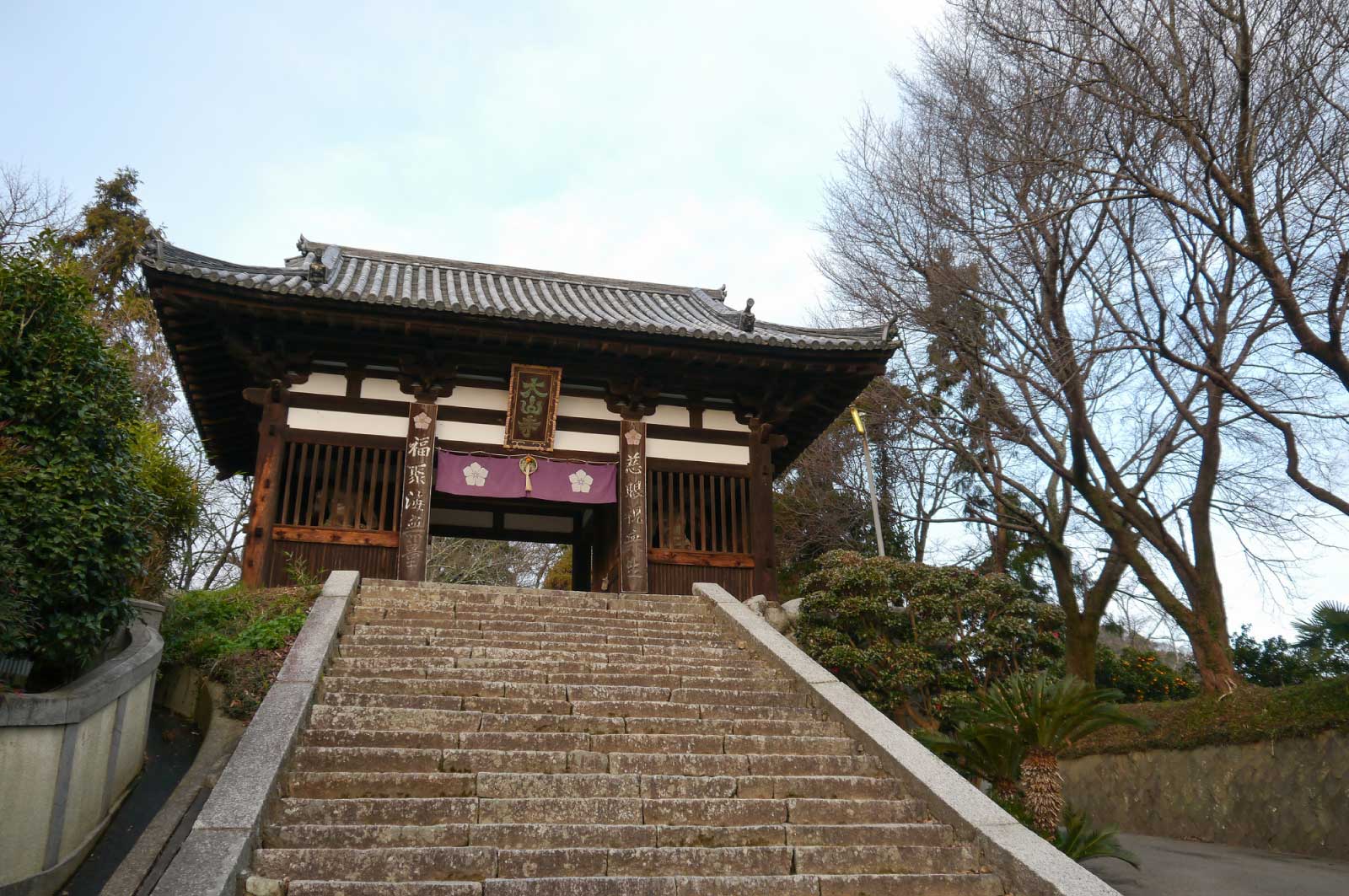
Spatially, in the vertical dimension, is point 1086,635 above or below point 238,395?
below

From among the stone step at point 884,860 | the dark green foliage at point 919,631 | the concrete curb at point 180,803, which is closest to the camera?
the stone step at point 884,860

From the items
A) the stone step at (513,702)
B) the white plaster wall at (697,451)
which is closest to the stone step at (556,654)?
the stone step at (513,702)

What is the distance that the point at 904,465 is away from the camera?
2275 cm

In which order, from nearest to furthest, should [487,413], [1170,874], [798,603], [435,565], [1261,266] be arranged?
[1170,874] → [1261,266] → [798,603] → [487,413] → [435,565]

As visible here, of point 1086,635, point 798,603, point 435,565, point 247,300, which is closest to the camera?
point 247,300

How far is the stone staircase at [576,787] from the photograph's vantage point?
186 inches

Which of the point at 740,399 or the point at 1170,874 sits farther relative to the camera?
the point at 740,399

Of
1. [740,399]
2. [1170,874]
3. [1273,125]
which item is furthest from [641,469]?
[1273,125]

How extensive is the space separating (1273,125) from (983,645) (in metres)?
6.22

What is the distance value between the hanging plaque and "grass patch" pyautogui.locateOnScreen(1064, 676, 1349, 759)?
26.7ft

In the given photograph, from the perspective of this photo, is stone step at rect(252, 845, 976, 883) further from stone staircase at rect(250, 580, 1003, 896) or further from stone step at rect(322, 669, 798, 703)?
stone step at rect(322, 669, 798, 703)

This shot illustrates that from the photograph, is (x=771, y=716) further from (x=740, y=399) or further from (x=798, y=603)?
(x=740, y=399)

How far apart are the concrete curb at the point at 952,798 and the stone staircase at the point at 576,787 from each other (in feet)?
0.37

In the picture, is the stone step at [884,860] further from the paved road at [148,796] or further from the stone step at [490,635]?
the paved road at [148,796]
